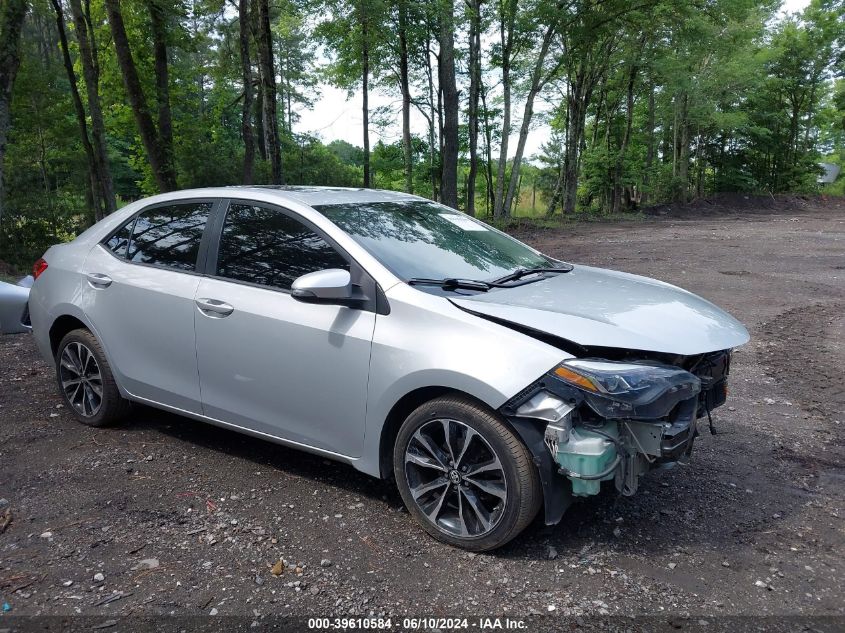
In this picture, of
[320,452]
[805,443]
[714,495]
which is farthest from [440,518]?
[805,443]

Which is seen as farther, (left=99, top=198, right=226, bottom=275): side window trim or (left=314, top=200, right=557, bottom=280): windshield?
(left=99, top=198, right=226, bottom=275): side window trim

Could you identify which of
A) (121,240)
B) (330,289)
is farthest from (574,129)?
(330,289)

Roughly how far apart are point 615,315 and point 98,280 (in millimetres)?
3448

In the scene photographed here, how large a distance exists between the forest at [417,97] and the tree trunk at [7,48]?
2cm

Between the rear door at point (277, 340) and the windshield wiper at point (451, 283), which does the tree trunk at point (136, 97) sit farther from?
the windshield wiper at point (451, 283)

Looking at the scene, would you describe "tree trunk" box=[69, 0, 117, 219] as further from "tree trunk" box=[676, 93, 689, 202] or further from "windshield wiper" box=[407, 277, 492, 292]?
"tree trunk" box=[676, 93, 689, 202]

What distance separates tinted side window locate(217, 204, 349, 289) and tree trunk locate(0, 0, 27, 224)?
6923 millimetres

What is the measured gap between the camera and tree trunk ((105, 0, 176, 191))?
45.1ft

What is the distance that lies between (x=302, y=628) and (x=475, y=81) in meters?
24.4

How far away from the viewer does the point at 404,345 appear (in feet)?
10.3

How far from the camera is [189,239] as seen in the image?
4129mm

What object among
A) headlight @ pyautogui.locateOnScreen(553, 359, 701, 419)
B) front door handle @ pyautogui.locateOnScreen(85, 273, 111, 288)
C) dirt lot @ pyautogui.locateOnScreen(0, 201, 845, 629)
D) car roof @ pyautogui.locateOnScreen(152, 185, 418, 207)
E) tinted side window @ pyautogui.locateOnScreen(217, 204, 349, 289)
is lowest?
dirt lot @ pyautogui.locateOnScreen(0, 201, 845, 629)

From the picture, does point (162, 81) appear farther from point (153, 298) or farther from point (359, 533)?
point (359, 533)

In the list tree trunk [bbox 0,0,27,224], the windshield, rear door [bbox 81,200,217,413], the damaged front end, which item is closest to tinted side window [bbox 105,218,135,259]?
rear door [bbox 81,200,217,413]
